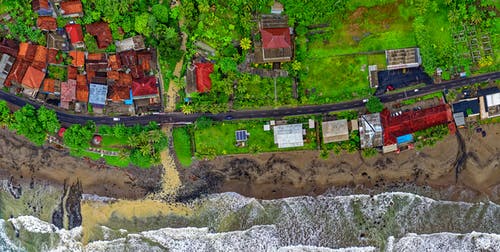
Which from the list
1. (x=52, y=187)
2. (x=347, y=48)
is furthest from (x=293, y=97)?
(x=52, y=187)

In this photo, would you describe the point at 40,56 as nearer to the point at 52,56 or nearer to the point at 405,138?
the point at 52,56

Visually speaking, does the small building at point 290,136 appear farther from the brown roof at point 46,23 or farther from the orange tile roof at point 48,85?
the brown roof at point 46,23

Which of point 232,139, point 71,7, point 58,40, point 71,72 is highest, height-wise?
point 71,7

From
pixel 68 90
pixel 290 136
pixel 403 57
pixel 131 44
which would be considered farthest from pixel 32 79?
pixel 403 57

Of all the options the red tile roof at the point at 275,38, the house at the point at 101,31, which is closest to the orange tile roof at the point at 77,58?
the house at the point at 101,31

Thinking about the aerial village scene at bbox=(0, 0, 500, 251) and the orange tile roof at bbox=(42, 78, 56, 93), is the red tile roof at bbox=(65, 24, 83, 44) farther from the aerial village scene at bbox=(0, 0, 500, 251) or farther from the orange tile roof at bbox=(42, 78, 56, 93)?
the orange tile roof at bbox=(42, 78, 56, 93)

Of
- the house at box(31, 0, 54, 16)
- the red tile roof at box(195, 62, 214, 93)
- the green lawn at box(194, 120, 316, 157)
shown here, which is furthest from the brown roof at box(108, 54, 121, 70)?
the green lawn at box(194, 120, 316, 157)
